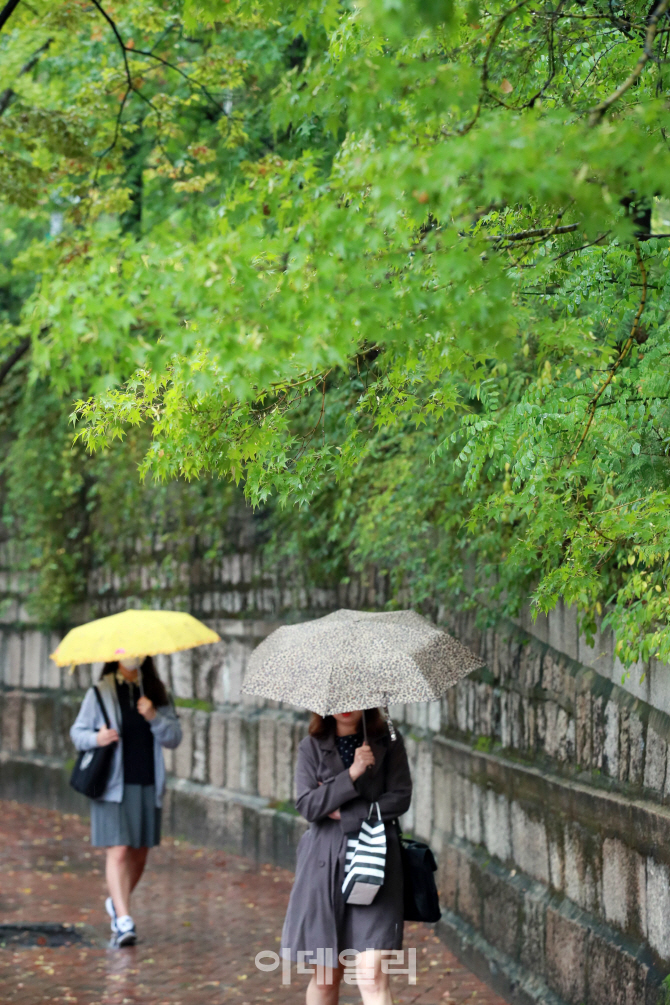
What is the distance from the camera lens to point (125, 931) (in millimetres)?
7125

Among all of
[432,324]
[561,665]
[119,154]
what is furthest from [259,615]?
[432,324]

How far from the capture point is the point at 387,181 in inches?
97.7

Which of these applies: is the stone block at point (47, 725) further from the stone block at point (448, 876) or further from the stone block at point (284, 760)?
the stone block at point (448, 876)

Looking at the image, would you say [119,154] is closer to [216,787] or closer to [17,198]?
[17,198]

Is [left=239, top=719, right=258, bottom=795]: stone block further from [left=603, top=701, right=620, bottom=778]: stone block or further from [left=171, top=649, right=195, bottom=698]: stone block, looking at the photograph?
[left=603, top=701, right=620, bottom=778]: stone block

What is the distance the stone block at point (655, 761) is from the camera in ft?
14.4

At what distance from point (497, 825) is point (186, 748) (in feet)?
16.8

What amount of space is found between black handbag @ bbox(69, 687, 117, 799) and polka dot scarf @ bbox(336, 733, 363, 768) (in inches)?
105

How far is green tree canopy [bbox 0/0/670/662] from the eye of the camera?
2.62 m

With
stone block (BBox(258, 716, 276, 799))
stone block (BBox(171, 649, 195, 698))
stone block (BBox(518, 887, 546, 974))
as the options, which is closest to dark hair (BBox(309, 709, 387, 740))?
stone block (BBox(518, 887, 546, 974))

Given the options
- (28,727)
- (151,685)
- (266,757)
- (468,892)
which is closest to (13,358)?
(28,727)

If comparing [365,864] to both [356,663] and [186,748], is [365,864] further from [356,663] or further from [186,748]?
[186,748]

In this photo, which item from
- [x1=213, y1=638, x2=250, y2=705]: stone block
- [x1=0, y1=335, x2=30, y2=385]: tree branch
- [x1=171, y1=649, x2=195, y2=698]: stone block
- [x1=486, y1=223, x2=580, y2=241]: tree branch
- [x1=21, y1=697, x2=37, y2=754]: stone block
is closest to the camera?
[x1=486, y1=223, x2=580, y2=241]: tree branch

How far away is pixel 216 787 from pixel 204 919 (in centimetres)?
254
